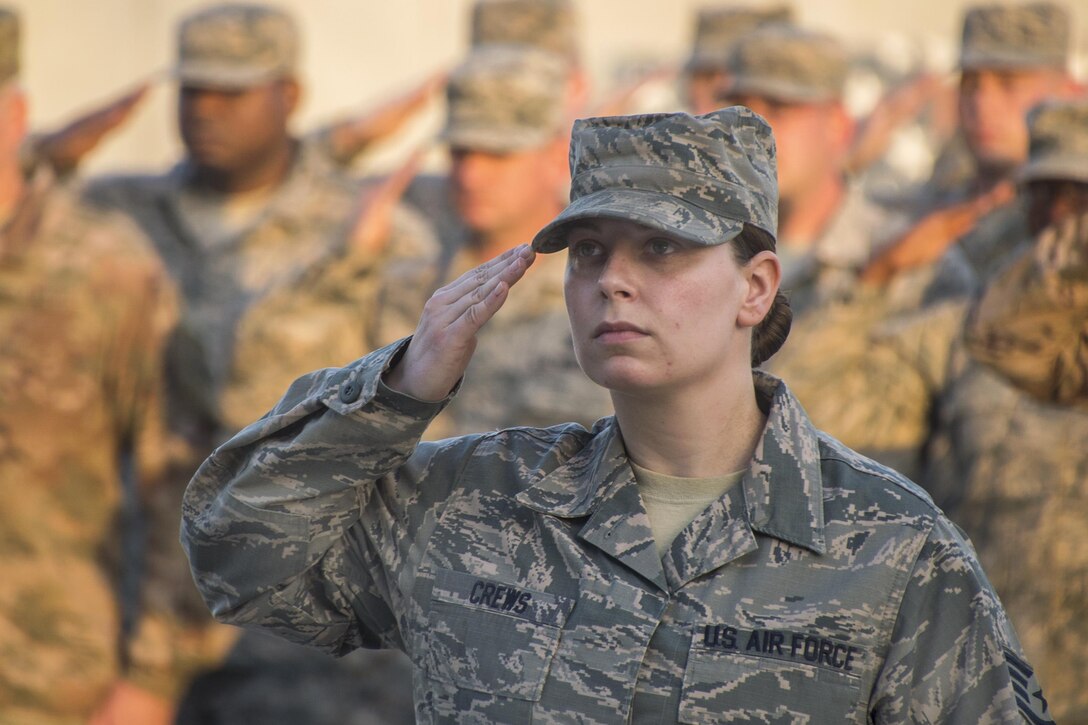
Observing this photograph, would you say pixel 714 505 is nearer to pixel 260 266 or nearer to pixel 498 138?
pixel 498 138

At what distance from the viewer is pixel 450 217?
797 centimetres

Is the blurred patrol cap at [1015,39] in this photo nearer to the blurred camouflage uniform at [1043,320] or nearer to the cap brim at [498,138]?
the cap brim at [498,138]

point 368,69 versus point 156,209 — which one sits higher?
point 156,209

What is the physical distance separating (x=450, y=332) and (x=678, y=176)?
41 centimetres

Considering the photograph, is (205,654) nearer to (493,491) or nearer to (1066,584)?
(1066,584)

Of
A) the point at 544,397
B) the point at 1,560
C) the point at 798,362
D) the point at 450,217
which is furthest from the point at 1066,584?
the point at 450,217

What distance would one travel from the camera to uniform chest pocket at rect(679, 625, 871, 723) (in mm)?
2475

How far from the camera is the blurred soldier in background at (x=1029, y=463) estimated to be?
4727mm

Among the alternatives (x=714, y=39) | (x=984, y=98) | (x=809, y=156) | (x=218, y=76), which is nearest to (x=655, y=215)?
(x=809, y=156)

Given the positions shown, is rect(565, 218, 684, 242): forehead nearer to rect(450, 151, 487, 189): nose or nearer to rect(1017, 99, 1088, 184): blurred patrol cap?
rect(1017, 99, 1088, 184): blurred patrol cap

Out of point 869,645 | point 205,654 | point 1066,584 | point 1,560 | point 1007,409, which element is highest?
point 869,645

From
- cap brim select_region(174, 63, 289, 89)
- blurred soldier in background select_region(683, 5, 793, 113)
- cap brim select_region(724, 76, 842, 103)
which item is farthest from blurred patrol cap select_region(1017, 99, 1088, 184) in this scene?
cap brim select_region(174, 63, 289, 89)

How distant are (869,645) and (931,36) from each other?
12.7 meters

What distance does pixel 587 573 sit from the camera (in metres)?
2.64
